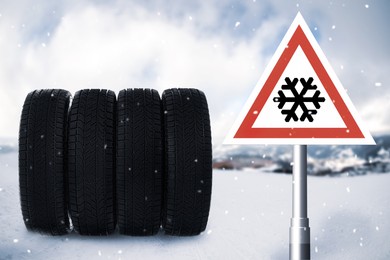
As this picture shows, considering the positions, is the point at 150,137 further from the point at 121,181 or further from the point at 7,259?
the point at 7,259

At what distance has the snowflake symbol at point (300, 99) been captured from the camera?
259cm

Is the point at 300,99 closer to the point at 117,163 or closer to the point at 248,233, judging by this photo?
the point at 117,163

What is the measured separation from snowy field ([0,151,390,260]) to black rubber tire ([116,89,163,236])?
225 mm

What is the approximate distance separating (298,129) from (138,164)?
59.3 inches

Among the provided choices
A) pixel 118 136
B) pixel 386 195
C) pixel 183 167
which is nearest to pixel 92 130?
pixel 118 136

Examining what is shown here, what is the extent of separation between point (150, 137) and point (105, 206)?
0.62 metres

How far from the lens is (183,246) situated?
152 inches

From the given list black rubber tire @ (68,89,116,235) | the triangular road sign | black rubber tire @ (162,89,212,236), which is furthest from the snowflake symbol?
black rubber tire @ (68,89,116,235)

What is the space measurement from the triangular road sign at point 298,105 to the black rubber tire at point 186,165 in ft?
3.80

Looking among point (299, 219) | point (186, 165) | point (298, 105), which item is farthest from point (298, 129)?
point (186, 165)

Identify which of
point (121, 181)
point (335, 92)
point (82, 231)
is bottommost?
point (82, 231)

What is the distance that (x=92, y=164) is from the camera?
3.74 m

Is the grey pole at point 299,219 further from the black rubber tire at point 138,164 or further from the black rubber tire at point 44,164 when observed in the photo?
the black rubber tire at point 44,164

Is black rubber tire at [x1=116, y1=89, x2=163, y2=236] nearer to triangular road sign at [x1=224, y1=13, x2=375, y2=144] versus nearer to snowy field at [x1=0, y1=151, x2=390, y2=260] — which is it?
snowy field at [x1=0, y1=151, x2=390, y2=260]
